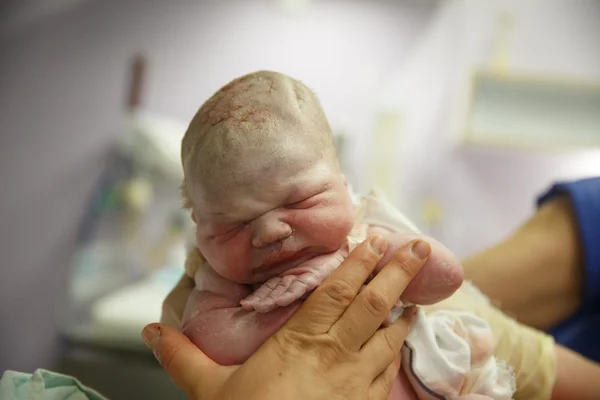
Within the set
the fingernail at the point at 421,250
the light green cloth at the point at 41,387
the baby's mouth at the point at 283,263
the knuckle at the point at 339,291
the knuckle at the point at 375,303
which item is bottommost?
the light green cloth at the point at 41,387

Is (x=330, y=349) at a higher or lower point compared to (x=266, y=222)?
lower

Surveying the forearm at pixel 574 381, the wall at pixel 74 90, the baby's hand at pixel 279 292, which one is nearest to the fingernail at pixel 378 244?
the baby's hand at pixel 279 292

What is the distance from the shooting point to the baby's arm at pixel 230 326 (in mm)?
680

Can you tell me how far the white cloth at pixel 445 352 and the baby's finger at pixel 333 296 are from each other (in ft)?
0.20

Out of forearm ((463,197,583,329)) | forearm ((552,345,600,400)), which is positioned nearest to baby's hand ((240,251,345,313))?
forearm ((552,345,600,400))

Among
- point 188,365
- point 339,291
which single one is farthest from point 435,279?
point 188,365

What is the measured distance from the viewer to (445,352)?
72cm

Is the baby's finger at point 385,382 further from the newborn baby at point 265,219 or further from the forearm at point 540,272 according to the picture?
the forearm at point 540,272

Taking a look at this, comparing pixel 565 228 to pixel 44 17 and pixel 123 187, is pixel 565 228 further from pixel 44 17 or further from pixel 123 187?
pixel 44 17

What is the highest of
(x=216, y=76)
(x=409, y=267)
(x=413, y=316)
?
(x=216, y=76)

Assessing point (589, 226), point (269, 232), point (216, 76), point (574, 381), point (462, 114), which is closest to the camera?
point (269, 232)

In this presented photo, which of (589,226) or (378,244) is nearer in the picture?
(378,244)

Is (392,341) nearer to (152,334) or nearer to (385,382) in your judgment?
(385,382)

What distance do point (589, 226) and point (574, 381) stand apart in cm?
44
